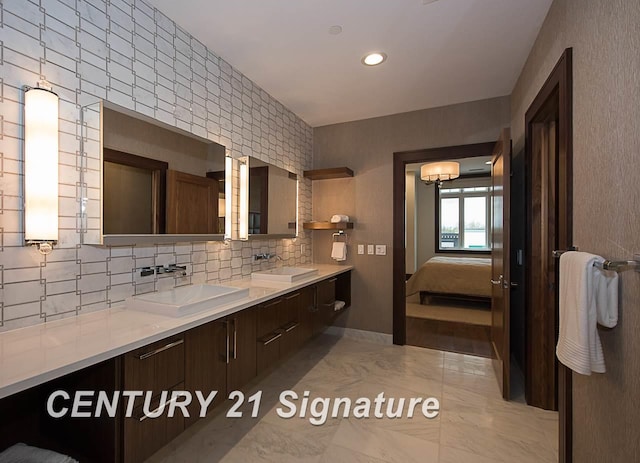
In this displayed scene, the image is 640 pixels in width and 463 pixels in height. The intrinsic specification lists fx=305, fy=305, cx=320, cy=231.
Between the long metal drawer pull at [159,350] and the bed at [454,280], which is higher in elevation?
the long metal drawer pull at [159,350]

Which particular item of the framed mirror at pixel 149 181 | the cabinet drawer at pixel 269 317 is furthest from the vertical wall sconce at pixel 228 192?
the cabinet drawer at pixel 269 317

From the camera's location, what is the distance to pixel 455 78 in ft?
8.80

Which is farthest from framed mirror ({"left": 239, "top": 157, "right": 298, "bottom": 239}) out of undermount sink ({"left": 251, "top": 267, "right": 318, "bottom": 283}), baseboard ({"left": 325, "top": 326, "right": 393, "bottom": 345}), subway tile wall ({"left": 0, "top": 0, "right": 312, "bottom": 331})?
baseboard ({"left": 325, "top": 326, "right": 393, "bottom": 345})

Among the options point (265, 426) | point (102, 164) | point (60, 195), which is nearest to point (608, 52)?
point (102, 164)

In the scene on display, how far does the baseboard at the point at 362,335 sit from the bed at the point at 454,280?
1847 millimetres

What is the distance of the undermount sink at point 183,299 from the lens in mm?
1539

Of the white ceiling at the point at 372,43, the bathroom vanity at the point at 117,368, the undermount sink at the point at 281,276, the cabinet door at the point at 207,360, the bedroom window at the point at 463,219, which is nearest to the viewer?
the bathroom vanity at the point at 117,368

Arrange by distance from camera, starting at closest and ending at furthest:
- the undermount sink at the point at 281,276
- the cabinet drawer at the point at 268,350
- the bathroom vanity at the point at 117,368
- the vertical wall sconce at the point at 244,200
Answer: the bathroom vanity at the point at 117,368 → the cabinet drawer at the point at 268,350 → the undermount sink at the point at 281,276 → the vertical wall sconce at the point at 244,200

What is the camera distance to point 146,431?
4.25ft

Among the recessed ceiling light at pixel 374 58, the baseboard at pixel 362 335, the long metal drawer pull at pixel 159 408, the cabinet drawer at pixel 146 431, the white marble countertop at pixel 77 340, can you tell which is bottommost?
the baseboard at pixel 362 335

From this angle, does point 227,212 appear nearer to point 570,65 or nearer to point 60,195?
point 60,195

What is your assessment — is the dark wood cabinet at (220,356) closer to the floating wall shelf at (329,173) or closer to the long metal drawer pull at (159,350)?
the long metal drawer pull at (159,350)

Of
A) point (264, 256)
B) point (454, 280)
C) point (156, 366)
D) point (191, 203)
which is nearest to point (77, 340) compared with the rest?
point (156, 366)

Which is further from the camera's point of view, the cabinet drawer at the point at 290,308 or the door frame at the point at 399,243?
the door frame at the point at 399,243
